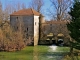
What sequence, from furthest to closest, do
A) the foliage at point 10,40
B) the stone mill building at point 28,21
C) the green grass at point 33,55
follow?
the stone mill building at point 28,21
the foliage at point 10,40
the green grass at point 33,55

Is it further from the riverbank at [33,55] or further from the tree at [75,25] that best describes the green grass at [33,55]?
the tree at [75,25]

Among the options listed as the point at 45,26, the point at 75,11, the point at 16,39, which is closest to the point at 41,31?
the point at 45,26

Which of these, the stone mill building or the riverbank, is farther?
the stone mill building

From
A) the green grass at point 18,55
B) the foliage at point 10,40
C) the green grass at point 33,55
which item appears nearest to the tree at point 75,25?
the green grass at point 33,55

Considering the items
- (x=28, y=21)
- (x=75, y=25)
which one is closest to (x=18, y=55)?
(x=75, y=25)

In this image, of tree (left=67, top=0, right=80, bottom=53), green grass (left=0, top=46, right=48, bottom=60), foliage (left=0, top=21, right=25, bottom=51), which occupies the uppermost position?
tree (left=67, top=0, right=80, bottom=53)

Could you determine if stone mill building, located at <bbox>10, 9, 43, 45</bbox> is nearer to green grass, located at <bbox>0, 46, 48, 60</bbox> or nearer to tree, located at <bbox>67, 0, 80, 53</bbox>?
green grass, located at <bbox>0, 46, 48, 60</bbox>

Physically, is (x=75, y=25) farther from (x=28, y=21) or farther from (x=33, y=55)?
(x=28, y=21)

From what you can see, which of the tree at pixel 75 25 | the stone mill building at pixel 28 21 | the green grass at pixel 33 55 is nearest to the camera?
the tree at pixel 75 25

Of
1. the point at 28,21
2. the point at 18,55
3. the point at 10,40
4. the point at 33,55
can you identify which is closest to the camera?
the point at 33,55

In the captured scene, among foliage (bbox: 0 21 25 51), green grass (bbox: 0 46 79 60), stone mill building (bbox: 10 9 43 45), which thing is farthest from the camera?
stone mill building (bbox: 10 9 43 45)

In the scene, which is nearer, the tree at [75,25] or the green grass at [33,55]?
the tree at [75,25]

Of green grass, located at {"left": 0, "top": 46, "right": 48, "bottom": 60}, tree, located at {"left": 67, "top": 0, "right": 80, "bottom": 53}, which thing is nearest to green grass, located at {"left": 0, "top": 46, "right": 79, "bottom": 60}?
green grass, located at {"left": 0, "top": 46, "right": 48, "bottom": 60}

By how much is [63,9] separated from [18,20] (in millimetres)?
14755
